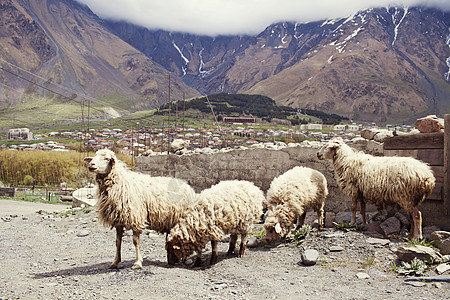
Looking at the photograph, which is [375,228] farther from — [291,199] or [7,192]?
[7,192]

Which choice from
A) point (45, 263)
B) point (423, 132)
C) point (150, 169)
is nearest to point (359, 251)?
point (423, 132)

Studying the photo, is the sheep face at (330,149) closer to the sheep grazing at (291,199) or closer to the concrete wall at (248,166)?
the sheep grazing at (291,199)

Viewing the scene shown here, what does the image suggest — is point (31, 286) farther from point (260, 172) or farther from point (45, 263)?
point (260, 172)

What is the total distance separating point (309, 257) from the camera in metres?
6.74

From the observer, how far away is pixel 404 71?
6786 inches

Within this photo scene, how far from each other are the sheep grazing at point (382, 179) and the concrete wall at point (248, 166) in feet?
3.74

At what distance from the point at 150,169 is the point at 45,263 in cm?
738

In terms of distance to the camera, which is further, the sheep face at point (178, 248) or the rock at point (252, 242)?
the rock at point (252, 242)

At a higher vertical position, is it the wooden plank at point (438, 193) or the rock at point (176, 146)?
the rock at point (176, 146)

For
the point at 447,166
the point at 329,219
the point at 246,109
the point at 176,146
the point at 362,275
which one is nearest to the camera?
the point at 362,275

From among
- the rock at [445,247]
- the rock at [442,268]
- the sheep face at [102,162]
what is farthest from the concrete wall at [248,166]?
the sheep face at [102,162]

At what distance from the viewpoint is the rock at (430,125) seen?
8.27m

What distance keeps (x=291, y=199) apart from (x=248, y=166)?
10.8ft

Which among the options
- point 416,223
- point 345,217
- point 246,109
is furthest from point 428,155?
point 246,109
